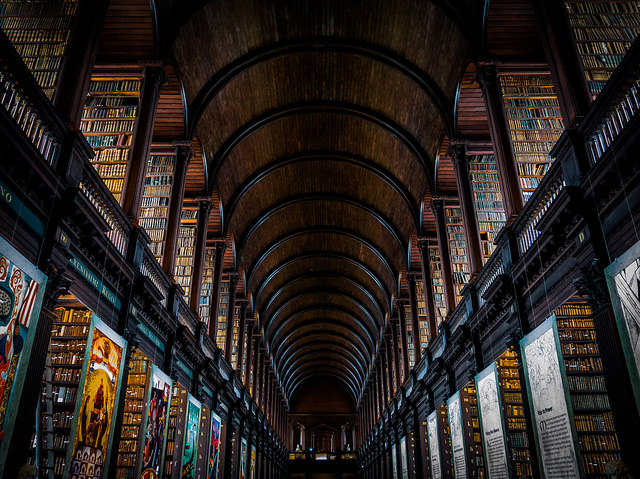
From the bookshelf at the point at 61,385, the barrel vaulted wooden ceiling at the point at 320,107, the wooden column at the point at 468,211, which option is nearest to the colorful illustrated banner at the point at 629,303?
the wooden column at the point at 468,211

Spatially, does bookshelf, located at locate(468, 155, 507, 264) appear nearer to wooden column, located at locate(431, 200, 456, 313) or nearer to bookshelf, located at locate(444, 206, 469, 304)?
bookshelf, located at locate(444, 206, 469, 304)

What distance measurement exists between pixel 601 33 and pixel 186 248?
401 inches

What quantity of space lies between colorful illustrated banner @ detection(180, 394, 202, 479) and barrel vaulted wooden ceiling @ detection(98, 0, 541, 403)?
5.84 m

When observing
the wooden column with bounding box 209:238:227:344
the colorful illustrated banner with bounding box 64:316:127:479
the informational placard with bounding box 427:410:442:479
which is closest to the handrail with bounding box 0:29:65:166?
the colorful illustrated banner with bounding box 64:316:127:479

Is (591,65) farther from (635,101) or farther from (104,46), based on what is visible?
(104,46)

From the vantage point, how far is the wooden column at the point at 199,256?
12156 mm

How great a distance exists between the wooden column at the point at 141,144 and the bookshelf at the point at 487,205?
699 cm

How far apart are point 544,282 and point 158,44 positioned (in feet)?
27.7

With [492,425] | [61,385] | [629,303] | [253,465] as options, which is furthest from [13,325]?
[253,465]

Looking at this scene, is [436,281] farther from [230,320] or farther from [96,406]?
[96,406]

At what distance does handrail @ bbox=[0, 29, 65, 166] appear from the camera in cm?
467

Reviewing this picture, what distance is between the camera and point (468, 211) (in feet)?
35.3

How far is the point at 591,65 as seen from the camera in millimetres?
6664

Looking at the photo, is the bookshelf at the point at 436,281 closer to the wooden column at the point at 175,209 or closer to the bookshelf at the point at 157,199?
the wooden column at the point at 175,209
